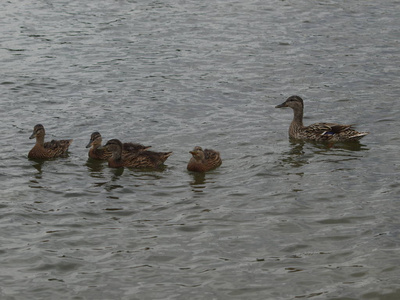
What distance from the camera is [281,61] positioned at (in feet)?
75.3

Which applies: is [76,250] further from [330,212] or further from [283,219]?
[330,212]

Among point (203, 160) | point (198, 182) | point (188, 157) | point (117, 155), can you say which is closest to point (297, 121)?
point (188, 157)

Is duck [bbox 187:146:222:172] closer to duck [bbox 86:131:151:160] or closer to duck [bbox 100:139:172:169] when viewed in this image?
duck [bbox 100:139:172:169]

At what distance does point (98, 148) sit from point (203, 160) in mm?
2258

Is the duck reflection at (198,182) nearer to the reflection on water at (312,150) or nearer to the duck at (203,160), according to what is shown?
the duck at (203,160)

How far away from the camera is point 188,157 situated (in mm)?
15773

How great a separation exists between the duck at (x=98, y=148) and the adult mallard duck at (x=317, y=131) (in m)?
3.73

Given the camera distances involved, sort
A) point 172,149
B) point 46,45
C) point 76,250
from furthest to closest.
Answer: point 46,45
point 172,149
point 76,250

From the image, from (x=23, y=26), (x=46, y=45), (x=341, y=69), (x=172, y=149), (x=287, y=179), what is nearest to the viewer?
(x=287, y=179)

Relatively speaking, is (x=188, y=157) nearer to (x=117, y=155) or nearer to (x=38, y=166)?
(x=117, y=155)

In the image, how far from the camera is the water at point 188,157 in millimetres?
10359

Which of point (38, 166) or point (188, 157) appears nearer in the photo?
point (38, 166)

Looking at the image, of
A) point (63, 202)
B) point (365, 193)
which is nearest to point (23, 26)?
point (63, 202)

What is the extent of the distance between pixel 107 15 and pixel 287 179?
16.4 metres
